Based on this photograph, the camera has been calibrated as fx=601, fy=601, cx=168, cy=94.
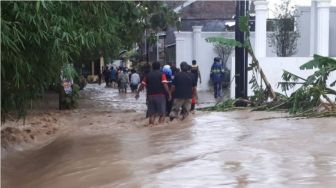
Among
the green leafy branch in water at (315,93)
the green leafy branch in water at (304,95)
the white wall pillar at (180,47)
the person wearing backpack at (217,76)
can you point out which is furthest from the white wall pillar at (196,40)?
the green leafy branch in water at (315,93)

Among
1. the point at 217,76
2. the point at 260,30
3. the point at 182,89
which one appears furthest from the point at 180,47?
the point at 182,89

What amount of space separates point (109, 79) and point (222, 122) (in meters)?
26.8

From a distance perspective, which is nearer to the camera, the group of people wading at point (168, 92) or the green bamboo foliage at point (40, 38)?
the green bamboo foliage at point (40, 38)

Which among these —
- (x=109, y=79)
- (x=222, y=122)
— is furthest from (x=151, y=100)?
(x=109, y=79)

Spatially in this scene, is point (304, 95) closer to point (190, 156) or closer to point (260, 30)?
point (190, 156)

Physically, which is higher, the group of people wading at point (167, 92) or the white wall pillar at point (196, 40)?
the white wall pillar at point (196, 40)

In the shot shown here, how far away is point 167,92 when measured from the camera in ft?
43.1

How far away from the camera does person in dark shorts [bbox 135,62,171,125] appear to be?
12977mm

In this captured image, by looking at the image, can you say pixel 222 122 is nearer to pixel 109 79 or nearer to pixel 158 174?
pixel 158 174

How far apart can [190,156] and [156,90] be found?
187 inches

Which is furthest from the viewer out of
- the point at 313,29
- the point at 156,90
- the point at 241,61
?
the point at 313,29


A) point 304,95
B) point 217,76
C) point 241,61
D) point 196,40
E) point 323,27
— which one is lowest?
point 304,95

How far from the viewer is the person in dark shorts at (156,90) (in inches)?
511

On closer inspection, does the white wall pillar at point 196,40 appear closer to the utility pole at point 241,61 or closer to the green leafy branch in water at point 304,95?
the utility pole at point 241,61
